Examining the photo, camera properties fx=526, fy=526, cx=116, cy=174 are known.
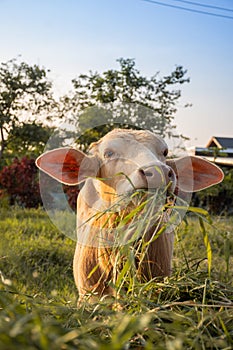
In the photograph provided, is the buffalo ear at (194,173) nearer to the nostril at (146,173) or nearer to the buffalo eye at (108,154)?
the buffalo eye at (108,154)

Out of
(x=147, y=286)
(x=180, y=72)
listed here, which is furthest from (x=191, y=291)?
(x=180, y=72)

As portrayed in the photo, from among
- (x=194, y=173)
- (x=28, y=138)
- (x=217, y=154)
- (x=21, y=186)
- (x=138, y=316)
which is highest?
(x=138, y=316)

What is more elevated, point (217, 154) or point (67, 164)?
point (67, 164)

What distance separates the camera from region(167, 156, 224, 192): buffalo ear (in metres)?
3.19

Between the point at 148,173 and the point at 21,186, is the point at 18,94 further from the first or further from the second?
the point at 148,173

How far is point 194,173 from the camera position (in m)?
3.29

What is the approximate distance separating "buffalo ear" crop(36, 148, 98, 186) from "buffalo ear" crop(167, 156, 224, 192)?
0.49 meters

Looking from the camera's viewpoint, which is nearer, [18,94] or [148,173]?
[148,173]

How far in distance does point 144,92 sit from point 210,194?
16.0 ft

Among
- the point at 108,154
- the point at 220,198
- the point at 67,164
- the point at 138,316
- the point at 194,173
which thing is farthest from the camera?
the point at 220,198

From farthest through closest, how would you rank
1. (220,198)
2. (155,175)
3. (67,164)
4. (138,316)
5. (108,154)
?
1. (220,198)
2. (67,164)
3. (108,154)
4. (155,175)
5. (138,316)

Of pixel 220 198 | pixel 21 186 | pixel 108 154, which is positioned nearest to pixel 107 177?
pixel 108 154

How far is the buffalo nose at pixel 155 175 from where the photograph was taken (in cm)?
237

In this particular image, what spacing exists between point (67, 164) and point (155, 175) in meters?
0.91
